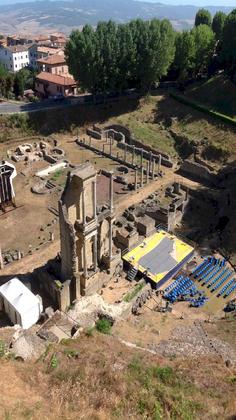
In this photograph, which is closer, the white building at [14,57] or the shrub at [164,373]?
the shrub at [164,373]

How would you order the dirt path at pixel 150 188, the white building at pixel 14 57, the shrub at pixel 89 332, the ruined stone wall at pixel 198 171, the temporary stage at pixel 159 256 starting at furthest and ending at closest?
the white building at pixel 14 57
the ruined stone wall at pixel 198 171
the dirt path at pixel 150 188
the temporary stage at pixel 159 256
the shrub at pixel 89 332

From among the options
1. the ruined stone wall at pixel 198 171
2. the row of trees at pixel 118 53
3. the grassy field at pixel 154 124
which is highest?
the row of trees at pixel 118 53

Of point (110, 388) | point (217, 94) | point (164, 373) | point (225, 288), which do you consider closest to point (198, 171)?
point (217, 94)

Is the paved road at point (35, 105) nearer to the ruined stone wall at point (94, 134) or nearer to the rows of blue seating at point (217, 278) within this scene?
the ruined stone wall at point (94, 134)

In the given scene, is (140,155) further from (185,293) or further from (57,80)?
(57,80)

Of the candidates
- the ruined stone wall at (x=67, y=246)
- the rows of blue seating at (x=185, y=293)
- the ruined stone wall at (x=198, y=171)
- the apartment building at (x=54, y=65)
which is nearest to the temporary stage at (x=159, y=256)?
the rows of blue seating at (x=185, y=293)

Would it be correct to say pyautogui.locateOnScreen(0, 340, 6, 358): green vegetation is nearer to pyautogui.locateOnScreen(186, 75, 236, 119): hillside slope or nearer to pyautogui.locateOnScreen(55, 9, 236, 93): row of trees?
pyautogui.locateOnScreen(186, 75, 236, 119): hillside slope
